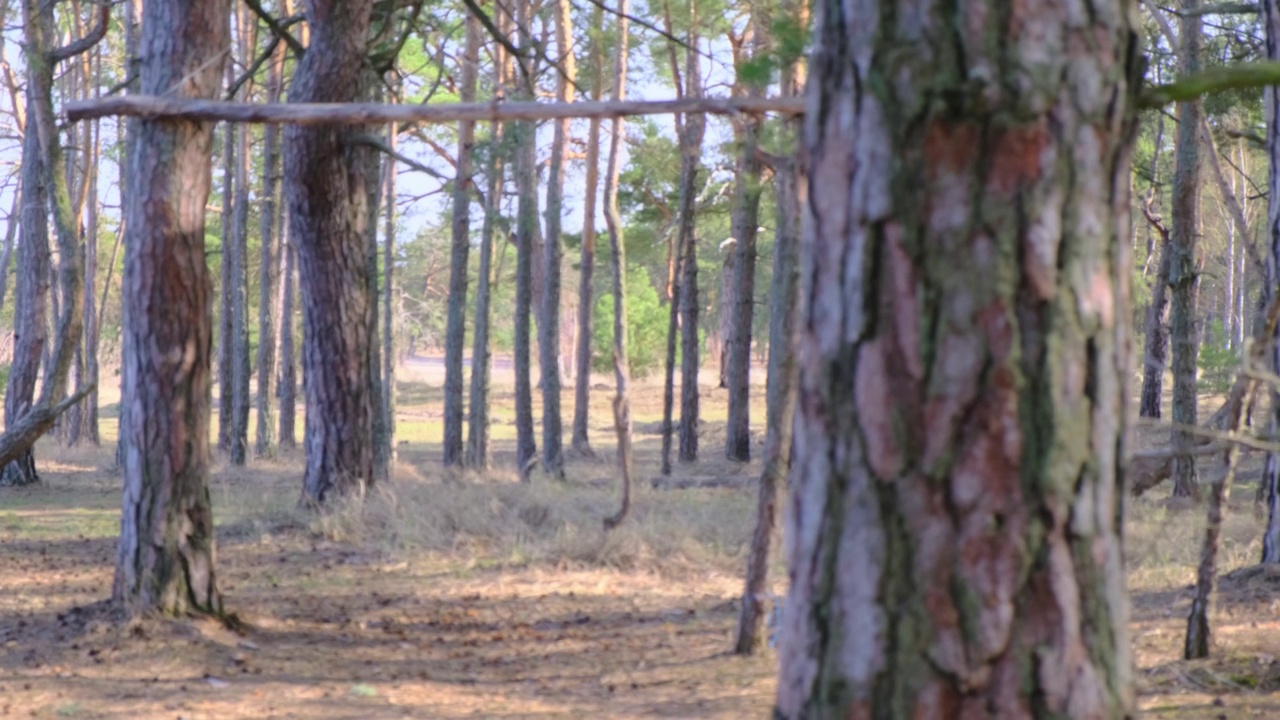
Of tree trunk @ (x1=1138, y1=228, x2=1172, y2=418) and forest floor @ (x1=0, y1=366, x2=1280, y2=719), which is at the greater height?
tree trunk @ (x1=1138, y1=228, x2=1172, y2=418)

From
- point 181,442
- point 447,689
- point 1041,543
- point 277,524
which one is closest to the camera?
point 1041,543

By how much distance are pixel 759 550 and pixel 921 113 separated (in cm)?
401

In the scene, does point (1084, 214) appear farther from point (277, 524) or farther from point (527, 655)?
point (277, 524)

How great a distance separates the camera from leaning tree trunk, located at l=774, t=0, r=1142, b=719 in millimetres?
2096

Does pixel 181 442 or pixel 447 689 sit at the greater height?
pixel 181 442

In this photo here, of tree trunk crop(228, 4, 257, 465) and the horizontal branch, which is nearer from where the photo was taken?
the horizontal branch

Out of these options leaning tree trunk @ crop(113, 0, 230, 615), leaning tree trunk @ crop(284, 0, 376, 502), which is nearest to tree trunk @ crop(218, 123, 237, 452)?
leaning tree trunk @ crop(284, 0, 376, 502)

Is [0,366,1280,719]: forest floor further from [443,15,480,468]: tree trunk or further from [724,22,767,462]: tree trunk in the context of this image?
[724,22,767,462]: tree trunk

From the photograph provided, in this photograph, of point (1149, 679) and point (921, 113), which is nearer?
point (921, 113)

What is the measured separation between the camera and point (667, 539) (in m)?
9.45

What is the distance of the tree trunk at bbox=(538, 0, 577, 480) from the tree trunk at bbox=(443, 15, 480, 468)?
117 centimetres

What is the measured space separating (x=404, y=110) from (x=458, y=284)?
1344 cm

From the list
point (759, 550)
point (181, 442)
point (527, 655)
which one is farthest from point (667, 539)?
point (181, 442)

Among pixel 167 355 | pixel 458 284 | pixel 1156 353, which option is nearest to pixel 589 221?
pixel 458 284
